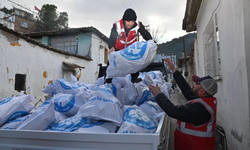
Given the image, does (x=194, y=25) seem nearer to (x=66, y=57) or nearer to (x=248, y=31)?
(x=248, y=31)

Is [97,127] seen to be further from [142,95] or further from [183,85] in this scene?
[183,85]

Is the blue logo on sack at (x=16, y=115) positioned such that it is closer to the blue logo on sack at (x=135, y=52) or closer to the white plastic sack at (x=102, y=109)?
the white plastic sack at (x=102, y=109)

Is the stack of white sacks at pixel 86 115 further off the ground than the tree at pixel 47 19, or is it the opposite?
the tree at pixel 47 19

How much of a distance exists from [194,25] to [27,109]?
6.17m

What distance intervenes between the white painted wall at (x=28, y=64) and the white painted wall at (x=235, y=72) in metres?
5.95

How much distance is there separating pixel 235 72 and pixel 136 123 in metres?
1.77

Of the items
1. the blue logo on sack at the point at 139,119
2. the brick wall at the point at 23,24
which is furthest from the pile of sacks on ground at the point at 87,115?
the brick wall at the point at 23,24

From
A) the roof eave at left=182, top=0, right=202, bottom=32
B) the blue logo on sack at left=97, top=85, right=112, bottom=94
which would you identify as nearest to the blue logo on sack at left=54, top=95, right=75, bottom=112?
the blue logo on sack at left=97, top=85, right=112, bottom=94

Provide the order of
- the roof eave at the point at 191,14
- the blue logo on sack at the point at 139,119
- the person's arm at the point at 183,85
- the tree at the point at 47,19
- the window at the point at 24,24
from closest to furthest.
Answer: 1. the blue logo on sack at the point at 139,119
2. the person's arm at the point at 183,85
3. the roof eave at the point at 191,14
4. the tree at the point at 47,19
5. the window at the point at 24,24

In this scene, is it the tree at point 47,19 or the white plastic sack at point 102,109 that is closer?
the white plastic sack at point 102,109

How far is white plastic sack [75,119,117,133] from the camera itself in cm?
145

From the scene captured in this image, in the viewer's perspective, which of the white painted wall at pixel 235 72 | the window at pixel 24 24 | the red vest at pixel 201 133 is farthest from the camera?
the window at pixel 24 24

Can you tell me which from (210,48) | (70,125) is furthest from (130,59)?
(210,48)

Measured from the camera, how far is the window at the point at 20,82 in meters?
6.41
